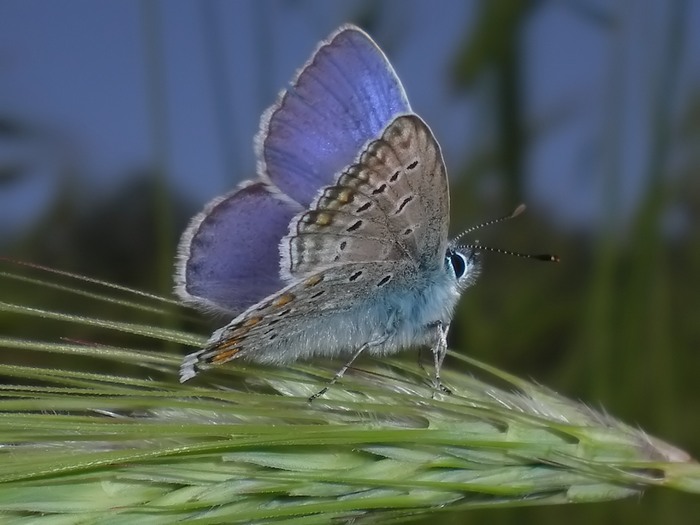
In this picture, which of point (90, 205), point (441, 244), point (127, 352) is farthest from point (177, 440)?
point (90, 205)

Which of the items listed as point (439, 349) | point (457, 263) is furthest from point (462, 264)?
point (439, 349)

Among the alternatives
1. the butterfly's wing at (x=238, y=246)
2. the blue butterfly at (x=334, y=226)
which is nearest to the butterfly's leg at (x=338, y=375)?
the blue butterfly at (x=334, y=226)

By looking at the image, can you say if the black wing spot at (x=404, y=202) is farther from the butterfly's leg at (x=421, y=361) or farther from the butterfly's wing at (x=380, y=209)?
the butterfly's leg at (x=421, y=361)

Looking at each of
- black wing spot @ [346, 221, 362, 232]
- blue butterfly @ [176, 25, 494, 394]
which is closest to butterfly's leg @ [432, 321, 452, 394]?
blue butterfly @ [176, 25, 494, 394]

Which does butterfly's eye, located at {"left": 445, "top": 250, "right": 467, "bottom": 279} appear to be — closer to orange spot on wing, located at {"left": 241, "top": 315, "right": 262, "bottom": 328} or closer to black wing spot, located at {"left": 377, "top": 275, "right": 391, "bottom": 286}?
black wing spot, located at {"left": 377, "top": 275, "right": 391, "bottom": 286}

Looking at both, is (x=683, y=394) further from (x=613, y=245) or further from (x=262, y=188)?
(x=262, y=188)
